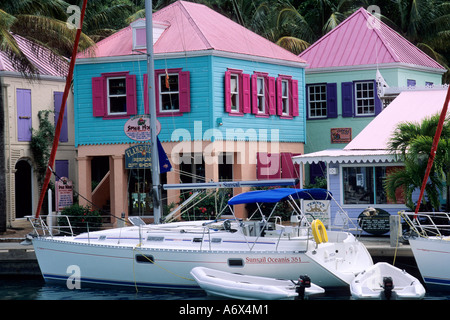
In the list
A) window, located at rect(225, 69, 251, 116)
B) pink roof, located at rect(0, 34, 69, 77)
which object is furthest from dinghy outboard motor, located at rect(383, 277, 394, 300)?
pink roof, located at rect(0, 34, 69, 77)

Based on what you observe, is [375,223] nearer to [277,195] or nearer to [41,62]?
[277,195]

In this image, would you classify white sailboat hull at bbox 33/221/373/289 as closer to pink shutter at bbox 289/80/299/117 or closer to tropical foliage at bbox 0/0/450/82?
pink shutter at bbox 289/80/299/117

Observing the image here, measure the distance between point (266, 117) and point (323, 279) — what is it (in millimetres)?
13127

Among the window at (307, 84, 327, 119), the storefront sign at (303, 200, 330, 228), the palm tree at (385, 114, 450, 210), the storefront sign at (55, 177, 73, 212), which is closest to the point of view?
the palm tree at (385, 114, 450, 210)

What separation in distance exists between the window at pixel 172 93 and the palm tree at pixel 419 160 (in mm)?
8436

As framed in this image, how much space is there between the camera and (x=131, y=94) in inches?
1128

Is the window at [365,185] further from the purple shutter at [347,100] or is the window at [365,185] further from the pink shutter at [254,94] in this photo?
the purple shutter at [347,100]

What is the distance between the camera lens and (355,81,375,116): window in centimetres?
3259

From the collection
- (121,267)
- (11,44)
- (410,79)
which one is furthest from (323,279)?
(410,79)

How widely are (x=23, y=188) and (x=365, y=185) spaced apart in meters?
14.3

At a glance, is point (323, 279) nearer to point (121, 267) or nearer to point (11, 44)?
point (121, 267)

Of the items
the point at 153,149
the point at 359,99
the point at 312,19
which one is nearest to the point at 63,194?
the point at 153,149

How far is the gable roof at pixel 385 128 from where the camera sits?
24.0 m

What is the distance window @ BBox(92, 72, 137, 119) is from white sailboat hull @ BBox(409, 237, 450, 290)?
13.4 m
